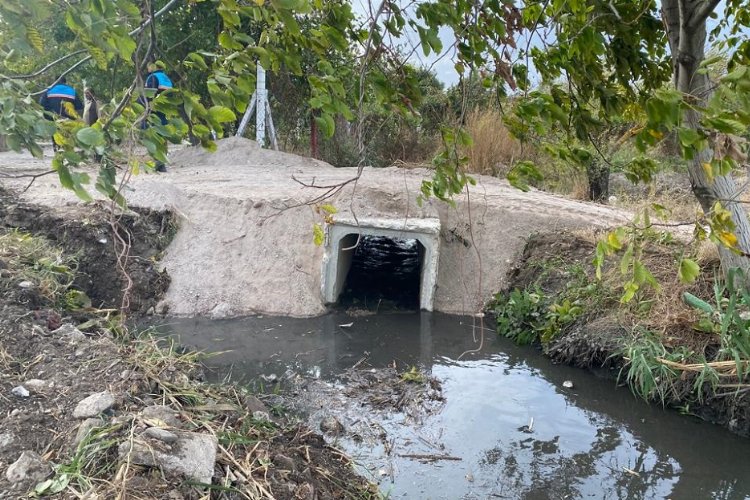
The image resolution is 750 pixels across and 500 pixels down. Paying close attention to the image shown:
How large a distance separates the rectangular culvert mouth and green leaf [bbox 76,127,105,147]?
195 inches

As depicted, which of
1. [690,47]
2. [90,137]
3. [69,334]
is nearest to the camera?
[90,137]

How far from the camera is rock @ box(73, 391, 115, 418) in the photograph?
3.03 meters

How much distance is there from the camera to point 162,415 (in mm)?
3115

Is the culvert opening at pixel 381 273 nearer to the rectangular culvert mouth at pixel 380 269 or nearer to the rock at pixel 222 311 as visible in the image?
the rectangular culvert mouth at pixel 380 269

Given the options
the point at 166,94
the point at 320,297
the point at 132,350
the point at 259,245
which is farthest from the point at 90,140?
the point at 259,245

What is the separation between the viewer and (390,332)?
651cm

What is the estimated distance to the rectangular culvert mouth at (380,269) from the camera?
682 centimetres

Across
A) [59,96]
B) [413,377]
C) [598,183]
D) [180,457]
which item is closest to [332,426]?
[413,377]

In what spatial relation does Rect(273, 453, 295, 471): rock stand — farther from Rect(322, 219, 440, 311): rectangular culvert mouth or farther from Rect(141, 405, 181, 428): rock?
Rect(322, 219, 440, 311): rectangular culvert mouth

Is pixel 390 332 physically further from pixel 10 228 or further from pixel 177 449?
pixel 10 228

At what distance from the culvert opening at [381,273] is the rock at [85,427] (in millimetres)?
4168

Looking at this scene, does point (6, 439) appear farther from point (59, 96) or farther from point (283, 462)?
point (59, 96)

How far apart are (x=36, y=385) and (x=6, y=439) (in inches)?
21.7

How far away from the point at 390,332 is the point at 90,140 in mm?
5232
